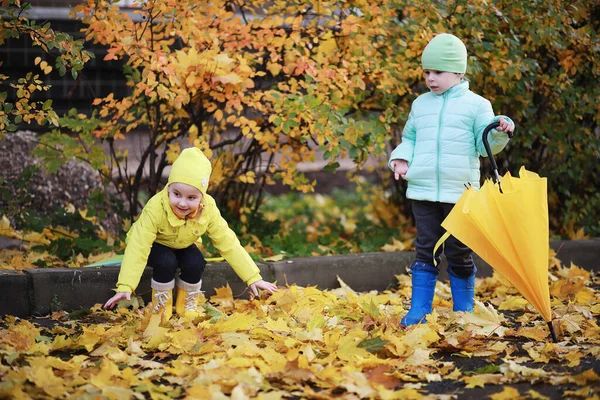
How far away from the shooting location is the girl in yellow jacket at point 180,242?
15.0 feet

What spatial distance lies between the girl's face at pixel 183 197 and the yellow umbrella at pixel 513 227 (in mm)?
1352

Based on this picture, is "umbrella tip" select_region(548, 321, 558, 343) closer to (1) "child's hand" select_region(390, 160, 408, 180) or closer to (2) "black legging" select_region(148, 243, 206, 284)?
(1) "child's hand" select_region(390, 160, 408, 180)

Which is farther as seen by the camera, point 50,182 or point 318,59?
point 50,182

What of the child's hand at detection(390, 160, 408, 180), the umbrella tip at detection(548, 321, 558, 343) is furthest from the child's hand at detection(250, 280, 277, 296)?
the umbrella tip at detection(548, 321, 558, 343)

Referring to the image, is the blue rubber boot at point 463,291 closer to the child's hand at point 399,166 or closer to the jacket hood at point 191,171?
the child's hand at point 399,166

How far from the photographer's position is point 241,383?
332cm

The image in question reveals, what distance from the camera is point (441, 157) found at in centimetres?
461

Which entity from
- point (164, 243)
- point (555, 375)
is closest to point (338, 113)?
point (164, 243)

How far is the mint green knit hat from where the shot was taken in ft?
15.1

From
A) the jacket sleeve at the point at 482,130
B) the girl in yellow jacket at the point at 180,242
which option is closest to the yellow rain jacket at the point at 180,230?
the girl in yellow jacket at the point at 180,242

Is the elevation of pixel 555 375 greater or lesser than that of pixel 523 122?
lesser

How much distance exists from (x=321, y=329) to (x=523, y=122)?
349 cm

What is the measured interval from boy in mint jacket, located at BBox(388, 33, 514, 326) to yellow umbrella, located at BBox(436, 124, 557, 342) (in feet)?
1.59

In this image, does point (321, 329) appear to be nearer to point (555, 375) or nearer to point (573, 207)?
point (555, 375)
